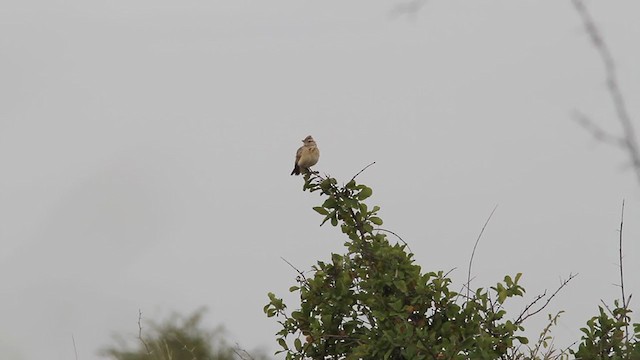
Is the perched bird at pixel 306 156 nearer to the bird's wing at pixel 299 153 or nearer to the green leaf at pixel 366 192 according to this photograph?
the bird's wing at pixel 299 153

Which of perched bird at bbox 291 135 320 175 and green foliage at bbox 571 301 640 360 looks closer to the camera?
green foliage at bbox 571 301 640 360

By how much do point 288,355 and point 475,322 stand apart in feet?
3.51

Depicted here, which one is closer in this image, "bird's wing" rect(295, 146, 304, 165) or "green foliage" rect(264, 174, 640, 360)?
"green foliage" rect(264, 174, 640, 360)

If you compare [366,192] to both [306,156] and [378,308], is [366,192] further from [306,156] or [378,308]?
[306,156]

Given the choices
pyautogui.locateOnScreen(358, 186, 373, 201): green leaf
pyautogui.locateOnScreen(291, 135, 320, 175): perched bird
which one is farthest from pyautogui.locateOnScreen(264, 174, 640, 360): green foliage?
pyautogui.locateOnScreen(291, 135, 320, 175): perched bird

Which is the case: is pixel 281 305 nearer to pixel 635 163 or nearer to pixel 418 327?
pixel 418 327

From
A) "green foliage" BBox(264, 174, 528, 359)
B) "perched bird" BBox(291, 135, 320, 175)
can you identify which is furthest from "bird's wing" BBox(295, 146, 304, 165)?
"green foliage" BBox(264, 174, 528, 359)

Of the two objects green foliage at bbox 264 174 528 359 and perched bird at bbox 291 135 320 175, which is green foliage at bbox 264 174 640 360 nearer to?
green foliage at bbox 264 174 528 359

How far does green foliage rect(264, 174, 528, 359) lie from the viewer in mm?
4398

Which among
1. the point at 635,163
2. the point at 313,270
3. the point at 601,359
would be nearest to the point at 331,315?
the point at 313,270

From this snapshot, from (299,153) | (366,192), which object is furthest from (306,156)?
(366,192)

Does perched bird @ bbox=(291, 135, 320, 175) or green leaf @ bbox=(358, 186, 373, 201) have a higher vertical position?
perched bird @ bbox=(291, 135, 320, 175)

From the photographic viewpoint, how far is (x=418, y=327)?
14.9 feet

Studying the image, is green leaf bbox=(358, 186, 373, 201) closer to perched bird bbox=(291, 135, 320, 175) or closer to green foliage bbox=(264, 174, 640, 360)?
green foliage bbox=(264, 174, 640, 360)
